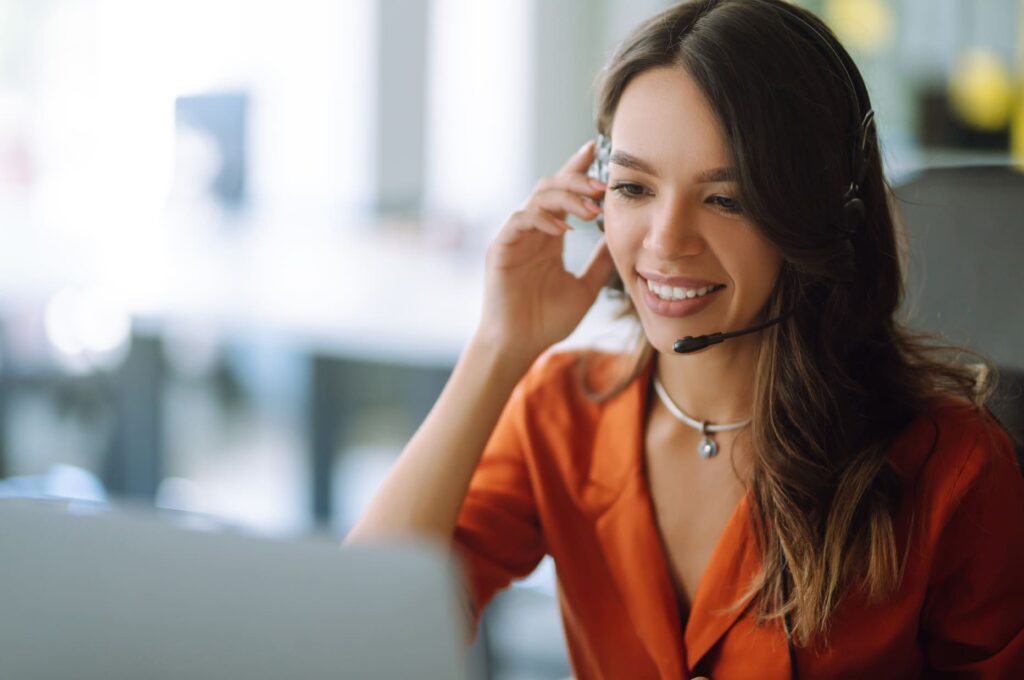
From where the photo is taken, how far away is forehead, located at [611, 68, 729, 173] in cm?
95

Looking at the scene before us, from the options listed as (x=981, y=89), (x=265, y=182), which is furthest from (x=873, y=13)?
(x=265, y=182)

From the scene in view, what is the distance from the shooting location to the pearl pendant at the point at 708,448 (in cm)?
113

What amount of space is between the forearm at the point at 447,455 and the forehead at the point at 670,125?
308 mm

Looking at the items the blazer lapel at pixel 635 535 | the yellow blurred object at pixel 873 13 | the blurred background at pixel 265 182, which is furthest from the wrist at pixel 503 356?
the yellow blurred object at pixel 873 13

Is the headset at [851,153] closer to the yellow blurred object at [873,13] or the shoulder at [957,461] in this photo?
the shoulder at [957,461]

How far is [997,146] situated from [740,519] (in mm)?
3306

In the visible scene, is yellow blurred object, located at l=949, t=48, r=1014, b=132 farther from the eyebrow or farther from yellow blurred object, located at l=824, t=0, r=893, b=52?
the eyebrow

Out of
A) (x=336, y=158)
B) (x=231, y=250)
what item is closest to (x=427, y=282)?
(x=231, y=250)

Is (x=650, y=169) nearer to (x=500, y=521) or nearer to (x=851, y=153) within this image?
(x=851, y=153)

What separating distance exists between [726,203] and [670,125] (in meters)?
0.09

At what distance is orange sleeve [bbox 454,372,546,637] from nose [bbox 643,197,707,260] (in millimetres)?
323

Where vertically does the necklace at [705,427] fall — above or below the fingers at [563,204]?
below

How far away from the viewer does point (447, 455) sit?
3.75 feet

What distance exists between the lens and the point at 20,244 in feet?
11.7
